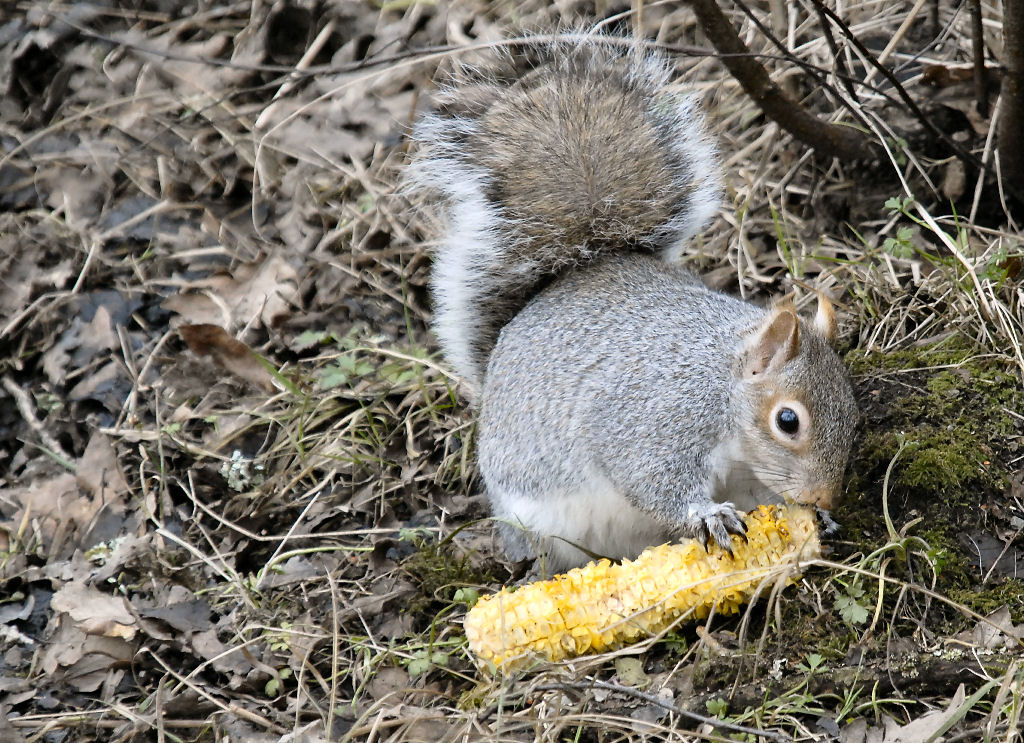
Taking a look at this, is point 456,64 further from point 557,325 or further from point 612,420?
point 612,420

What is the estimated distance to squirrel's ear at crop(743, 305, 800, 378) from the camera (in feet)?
7.52

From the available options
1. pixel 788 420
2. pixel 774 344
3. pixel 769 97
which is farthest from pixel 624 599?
pixel 769 97

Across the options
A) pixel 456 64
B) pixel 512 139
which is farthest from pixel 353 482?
pixel 456 64

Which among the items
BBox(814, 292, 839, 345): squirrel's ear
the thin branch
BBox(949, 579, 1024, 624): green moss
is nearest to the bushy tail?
the thin branch

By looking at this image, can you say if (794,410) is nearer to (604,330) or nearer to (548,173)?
(604,330)

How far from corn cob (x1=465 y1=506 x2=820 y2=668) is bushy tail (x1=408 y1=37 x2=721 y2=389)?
91cm

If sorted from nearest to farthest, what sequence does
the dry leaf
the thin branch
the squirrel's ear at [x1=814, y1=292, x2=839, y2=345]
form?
the squirrel's ear at [x1=814, y1=292, x2=839, y2=345], the thin branch, the dry leaf

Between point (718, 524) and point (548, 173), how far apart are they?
105 centimetres

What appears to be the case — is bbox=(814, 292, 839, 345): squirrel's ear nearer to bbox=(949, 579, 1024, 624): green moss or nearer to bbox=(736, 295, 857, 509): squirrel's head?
bbox=(736, 295, 857, 509): squirrel's head

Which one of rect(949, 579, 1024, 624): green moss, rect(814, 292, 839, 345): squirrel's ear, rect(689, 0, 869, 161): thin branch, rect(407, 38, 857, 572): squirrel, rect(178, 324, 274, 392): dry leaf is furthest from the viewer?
rect(178, 324, 274, 392): dry leaf

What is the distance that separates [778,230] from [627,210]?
1.93 feet

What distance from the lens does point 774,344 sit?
2346 millimetres

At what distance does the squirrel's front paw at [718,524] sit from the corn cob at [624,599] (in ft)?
0.08

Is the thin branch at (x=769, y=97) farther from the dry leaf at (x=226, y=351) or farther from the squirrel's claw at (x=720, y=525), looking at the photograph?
the dry leaf at (x=226, y=351)
